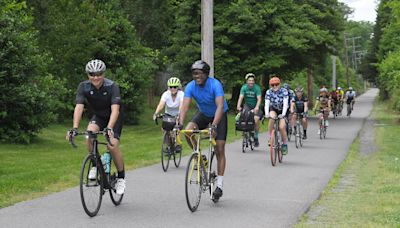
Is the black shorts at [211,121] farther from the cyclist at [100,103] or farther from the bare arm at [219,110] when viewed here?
the cyclist at [100,103]

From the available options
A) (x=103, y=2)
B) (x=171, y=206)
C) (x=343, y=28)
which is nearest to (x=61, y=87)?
(x=103, y=2)

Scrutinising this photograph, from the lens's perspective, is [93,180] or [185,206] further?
[185,206]

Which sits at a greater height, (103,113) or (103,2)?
(103,2)

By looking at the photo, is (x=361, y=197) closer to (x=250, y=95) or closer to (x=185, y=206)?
(x=185, y=206)

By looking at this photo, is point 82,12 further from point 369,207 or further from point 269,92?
point 369,207

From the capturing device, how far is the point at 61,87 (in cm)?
2114

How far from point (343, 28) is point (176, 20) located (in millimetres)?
10386

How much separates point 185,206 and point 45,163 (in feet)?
21.5

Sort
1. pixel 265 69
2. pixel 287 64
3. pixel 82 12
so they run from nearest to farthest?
pixel 82 12 → pixel 265 69 → pixel 287 64

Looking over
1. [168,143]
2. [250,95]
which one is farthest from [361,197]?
[250,95]

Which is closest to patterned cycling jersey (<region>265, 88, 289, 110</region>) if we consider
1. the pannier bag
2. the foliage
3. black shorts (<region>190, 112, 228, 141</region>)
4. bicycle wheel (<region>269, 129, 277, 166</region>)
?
bicycle wheel (<region>269, 129, 277, 166</region>)

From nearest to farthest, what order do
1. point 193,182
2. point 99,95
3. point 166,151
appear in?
point 99,95
point 193,182
point 166,151

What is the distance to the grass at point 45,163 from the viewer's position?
34.3 feet

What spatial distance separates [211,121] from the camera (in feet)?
31.4
